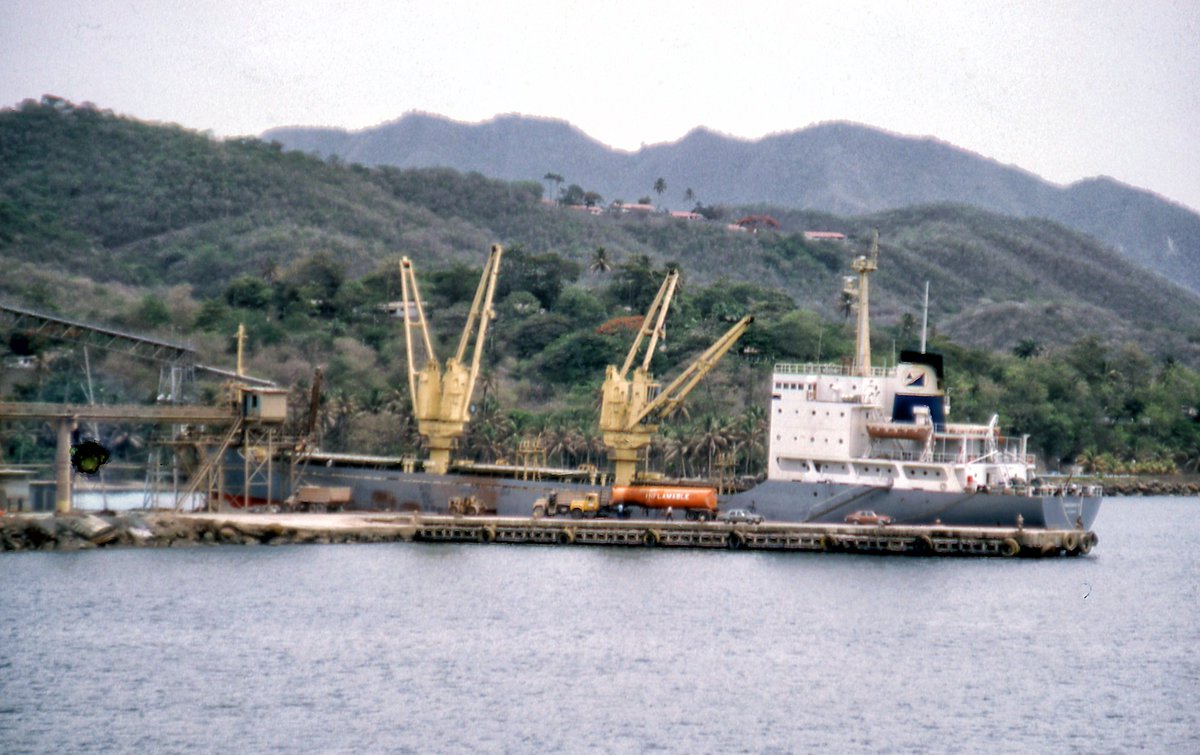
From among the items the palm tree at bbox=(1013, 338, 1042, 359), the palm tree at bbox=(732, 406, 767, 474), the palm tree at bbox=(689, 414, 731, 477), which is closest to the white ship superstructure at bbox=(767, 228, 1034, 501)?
the palm tree at bbox=(689, 414, 731, 477)

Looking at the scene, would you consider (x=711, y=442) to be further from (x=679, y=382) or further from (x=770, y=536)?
(x=770, y=536)

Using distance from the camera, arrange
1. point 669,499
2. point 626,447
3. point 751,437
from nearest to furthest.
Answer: point 669,499 → point 626,447 → point 751,437

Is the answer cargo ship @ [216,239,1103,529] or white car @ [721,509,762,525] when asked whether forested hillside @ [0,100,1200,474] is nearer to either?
cargo ship @ [216,239,1103,529]

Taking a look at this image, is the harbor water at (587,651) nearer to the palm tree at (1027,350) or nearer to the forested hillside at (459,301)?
the forested hillside at (459,301)

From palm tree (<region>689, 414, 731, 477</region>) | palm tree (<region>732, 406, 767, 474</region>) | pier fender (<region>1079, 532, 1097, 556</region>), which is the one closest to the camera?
pier fender (<region>1079, 532, 1097, 556</region>)

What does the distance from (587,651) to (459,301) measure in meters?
82.7

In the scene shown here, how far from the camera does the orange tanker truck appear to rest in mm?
63594

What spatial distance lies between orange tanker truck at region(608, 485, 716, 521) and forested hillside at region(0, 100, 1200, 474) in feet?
46.3

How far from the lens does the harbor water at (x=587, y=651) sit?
34812 mm

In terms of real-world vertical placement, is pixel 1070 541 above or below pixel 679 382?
below

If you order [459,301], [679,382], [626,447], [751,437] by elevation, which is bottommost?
[626,447]

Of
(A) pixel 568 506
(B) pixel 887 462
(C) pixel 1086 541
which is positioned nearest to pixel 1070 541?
(C) pixel 1086 541

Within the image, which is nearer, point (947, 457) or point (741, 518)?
point (741, 518)

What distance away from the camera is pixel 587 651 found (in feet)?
140
